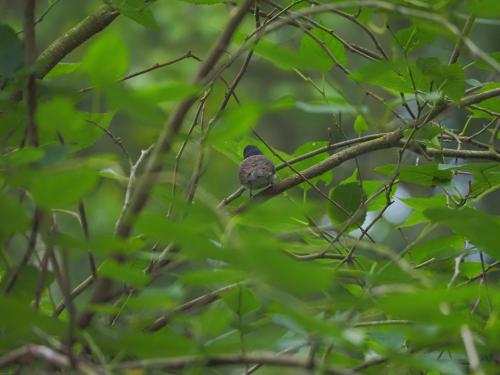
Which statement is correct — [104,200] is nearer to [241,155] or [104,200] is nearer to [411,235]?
[241,155]

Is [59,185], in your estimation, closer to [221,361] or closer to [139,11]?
[221,361]

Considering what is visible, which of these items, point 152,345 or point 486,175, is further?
point 486,175

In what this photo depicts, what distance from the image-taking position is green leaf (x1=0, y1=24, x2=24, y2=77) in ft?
2.76

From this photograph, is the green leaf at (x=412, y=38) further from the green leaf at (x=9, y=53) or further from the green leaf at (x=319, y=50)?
the green leaf at (x=9, y=53)

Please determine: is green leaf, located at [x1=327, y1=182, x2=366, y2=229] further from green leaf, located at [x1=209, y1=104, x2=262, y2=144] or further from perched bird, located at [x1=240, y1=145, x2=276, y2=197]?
green leaf, located at [x1=209, y1=104, x2=262, y2=144]

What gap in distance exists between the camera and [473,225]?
81cm

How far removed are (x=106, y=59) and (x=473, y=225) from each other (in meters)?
0.42

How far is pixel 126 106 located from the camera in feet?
2.02

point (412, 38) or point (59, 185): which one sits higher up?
point (59, 185)

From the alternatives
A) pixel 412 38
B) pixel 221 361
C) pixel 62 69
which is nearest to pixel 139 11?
pixel 62 69

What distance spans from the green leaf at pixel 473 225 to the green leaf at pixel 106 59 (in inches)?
15.0

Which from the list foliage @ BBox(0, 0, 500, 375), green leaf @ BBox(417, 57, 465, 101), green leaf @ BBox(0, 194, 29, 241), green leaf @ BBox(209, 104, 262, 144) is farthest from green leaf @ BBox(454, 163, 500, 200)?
green leaf @ BBox(0, 194, 29, 241)

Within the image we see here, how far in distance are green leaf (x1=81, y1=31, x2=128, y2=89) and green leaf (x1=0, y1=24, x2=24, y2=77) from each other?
10.4 inches

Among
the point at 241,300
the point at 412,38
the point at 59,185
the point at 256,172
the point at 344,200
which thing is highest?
the point at 59,185
